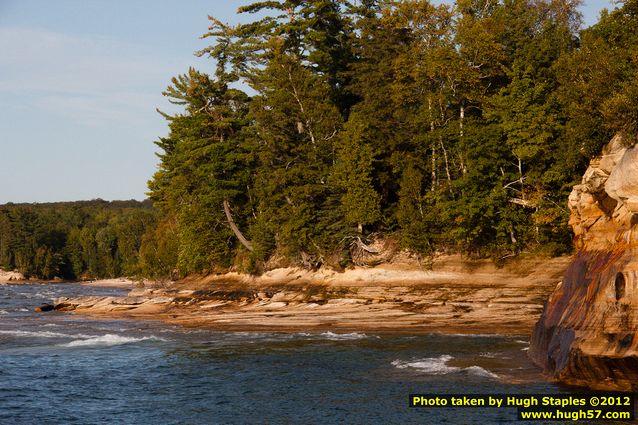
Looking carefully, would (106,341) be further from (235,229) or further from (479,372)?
(235,229)

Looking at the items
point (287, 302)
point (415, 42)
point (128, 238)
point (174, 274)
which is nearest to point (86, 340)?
point (287, 302)

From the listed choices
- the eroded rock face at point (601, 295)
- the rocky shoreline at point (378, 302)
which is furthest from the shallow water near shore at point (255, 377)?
the rocky shoreline at point (378, 302)

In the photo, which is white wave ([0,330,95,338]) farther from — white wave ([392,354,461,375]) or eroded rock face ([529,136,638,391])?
eroded rock face ([529,136,638,391])

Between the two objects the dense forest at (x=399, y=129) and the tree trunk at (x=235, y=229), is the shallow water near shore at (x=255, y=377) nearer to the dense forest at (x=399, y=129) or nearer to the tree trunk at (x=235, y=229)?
the dense forest at (x=399, y=129)

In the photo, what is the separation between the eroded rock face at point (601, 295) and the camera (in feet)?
61.9

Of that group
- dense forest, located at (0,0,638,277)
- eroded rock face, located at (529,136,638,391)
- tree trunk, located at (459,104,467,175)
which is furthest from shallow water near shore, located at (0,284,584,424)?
tree trunk, located at (459,104,467,175)

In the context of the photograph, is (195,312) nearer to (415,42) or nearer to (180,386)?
(180,386)

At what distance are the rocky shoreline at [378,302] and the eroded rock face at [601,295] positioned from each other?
734 centimetres

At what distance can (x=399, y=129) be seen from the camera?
4906cm

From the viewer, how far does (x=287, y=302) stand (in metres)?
43.6

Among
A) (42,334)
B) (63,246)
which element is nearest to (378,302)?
(42,334)

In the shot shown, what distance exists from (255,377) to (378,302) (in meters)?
16.6

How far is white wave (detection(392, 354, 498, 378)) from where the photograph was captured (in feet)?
72.5

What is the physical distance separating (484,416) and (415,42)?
37192 mm
